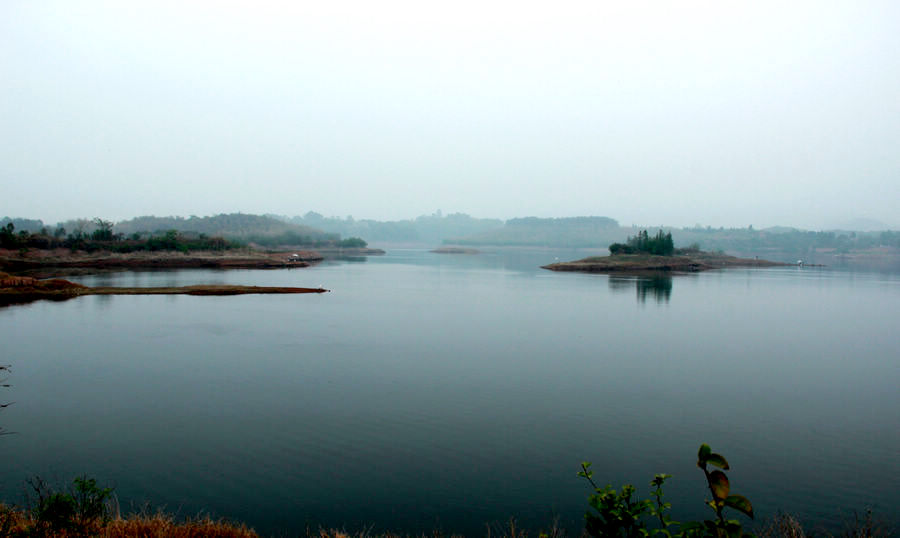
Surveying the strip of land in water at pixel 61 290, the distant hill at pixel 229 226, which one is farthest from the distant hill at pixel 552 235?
the strip of land in water at pixel 61 290

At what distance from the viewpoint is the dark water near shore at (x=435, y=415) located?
6844 millimetres

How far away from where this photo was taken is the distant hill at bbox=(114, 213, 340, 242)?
120 meters

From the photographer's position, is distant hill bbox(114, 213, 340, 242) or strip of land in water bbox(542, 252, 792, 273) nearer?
strip of land in water bbox(542, 252, 792, 273)

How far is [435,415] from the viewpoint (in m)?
9.79

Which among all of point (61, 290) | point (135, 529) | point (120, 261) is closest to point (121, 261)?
point (120, 261)

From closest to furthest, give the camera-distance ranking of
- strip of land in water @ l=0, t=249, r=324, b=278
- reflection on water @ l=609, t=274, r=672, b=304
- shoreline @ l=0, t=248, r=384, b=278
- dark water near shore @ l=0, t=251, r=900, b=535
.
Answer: dark water near shore @ l=0, t=251, r=900, b=535, reflection on water @ l=609, t=274, r=672, b=304, shoreline @ l=0, t=248, r=384, b=278, strip of land in water @ l=0, t=249, r=324, b=278

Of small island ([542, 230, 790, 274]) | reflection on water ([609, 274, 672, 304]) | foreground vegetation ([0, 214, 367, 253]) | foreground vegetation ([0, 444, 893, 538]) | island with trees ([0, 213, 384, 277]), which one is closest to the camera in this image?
foreground vegetation ([0, 444, 893, 538])

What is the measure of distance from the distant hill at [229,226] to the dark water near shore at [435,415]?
101974 millimetres

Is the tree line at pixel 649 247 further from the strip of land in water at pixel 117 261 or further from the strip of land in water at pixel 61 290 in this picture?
the strip of land in water at pixel 61 290

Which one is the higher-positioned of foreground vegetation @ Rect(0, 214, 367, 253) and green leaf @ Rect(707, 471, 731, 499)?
foreground vegetation @ Rect(0, 214, 367, 253)

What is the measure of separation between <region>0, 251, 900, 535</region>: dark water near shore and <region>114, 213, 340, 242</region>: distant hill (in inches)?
4015

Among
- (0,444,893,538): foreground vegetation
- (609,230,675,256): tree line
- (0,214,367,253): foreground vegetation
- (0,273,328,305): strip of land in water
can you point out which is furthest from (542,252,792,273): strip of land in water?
(0,444,893,538): foreground vegetation

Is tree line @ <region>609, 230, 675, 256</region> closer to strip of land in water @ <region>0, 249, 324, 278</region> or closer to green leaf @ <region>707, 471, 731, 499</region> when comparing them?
strip of land in water @ <region>0, 249, 324, 278</region>

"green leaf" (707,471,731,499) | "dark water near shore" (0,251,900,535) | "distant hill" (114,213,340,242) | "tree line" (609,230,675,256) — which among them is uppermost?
"distant hill" (114,213,340,242)
